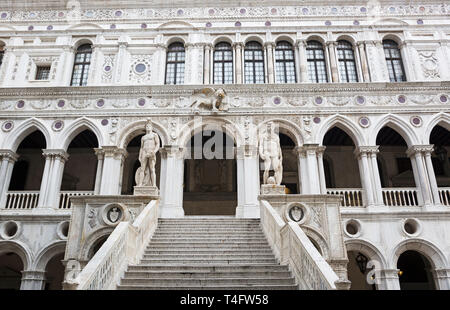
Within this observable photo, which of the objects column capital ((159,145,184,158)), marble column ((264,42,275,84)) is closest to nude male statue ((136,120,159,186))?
column capital ((159,145,184,158))

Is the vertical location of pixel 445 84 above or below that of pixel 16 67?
below

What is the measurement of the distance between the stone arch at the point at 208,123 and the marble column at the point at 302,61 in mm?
4048

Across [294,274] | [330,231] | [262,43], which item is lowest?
[294,274]

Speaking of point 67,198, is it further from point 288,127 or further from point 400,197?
point 400,197

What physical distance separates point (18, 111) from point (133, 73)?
17.9 feet

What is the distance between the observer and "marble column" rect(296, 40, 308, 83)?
17.0 metres

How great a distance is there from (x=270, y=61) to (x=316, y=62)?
2286mm

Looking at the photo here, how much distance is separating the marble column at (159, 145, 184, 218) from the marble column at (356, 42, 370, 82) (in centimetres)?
918

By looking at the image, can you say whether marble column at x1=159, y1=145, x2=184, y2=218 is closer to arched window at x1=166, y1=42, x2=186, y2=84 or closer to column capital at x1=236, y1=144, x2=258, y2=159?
column capital at x1=236, y1=144, x2=258, y2=159

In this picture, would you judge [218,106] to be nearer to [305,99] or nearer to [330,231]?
[305,99]

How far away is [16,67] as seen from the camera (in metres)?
17.6

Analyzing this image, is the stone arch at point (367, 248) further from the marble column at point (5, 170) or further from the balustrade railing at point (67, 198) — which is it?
the marble column at point (5, 170)

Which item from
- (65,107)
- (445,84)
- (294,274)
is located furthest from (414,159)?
(65,107)

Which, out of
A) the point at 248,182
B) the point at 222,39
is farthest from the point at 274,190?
the point at 222,39
